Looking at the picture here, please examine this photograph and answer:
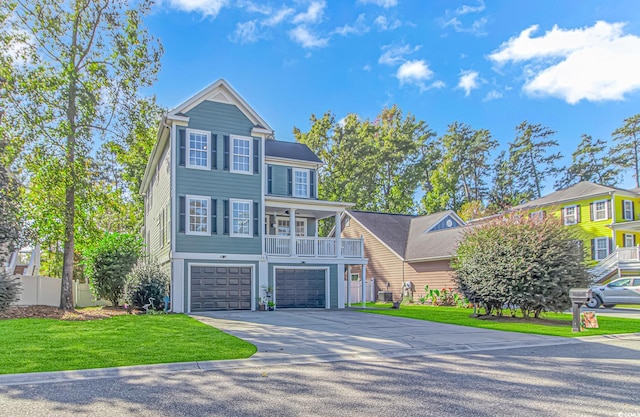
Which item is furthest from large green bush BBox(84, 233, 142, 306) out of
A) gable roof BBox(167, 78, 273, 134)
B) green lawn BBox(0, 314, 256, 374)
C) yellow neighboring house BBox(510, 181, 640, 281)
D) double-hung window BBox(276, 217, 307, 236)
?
yellow neighboring house BBox(510, 181, 640, 281)

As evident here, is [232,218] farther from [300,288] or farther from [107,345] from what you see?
[107,345]

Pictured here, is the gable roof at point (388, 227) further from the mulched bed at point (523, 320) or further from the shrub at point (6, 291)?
the shrub at point (6, 291)

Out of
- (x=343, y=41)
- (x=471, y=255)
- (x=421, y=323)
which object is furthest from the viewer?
(x=343, y=41)

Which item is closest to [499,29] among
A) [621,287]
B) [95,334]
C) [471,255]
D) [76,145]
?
[471,255]

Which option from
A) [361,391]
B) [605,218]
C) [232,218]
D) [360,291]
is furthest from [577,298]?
[605,218]

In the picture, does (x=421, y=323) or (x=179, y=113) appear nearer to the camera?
(x=421, y=323)

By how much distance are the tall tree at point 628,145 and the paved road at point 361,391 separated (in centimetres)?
4968

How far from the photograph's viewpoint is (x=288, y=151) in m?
22.6

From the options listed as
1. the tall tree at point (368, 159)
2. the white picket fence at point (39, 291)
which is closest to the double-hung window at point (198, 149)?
the white picket fence at point (39, 291)

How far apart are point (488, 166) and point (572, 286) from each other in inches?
1649

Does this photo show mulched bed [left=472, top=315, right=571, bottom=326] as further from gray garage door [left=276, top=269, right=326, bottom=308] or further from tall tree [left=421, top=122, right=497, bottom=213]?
tall tree [left=421, top=122, right=497, bottom=213]

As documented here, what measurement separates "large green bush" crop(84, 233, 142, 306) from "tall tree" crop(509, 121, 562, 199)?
45.7 meters

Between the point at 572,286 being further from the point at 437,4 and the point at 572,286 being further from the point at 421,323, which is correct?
the point at 437,4

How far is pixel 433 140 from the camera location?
5203 cm
